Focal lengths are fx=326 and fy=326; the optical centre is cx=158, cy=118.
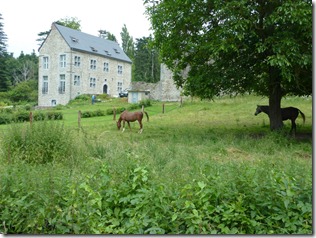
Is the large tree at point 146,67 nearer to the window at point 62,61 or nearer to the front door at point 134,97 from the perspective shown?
the front door at point 134,97

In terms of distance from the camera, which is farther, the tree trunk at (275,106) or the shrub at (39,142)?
the tree trunk at (275,106)

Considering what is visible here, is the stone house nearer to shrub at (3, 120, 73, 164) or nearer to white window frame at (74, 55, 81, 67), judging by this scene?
white window frame at (74, 55, 81, 67)

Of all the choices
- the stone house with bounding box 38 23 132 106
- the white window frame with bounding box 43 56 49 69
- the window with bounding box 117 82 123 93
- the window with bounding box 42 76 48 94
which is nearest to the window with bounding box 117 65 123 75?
the window with bounding box 117 82 123 93

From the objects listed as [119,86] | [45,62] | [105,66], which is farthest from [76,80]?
[119,86]

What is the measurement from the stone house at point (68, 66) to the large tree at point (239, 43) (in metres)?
30.5

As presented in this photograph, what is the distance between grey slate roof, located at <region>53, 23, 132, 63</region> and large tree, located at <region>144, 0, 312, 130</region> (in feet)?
104

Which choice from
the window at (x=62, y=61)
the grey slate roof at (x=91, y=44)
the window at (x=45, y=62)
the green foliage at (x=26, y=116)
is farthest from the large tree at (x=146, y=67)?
the green foliage at (x=26, y=116)

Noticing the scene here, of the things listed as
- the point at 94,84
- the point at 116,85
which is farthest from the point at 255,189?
the point at 116,85

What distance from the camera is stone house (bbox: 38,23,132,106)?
4231cm

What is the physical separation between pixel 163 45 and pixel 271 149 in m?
6.18

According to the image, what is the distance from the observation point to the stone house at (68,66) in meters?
42.3

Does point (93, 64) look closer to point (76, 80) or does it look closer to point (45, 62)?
point (76, 80)

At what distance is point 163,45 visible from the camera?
13133 millimetres

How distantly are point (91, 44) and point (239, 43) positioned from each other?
122ft
